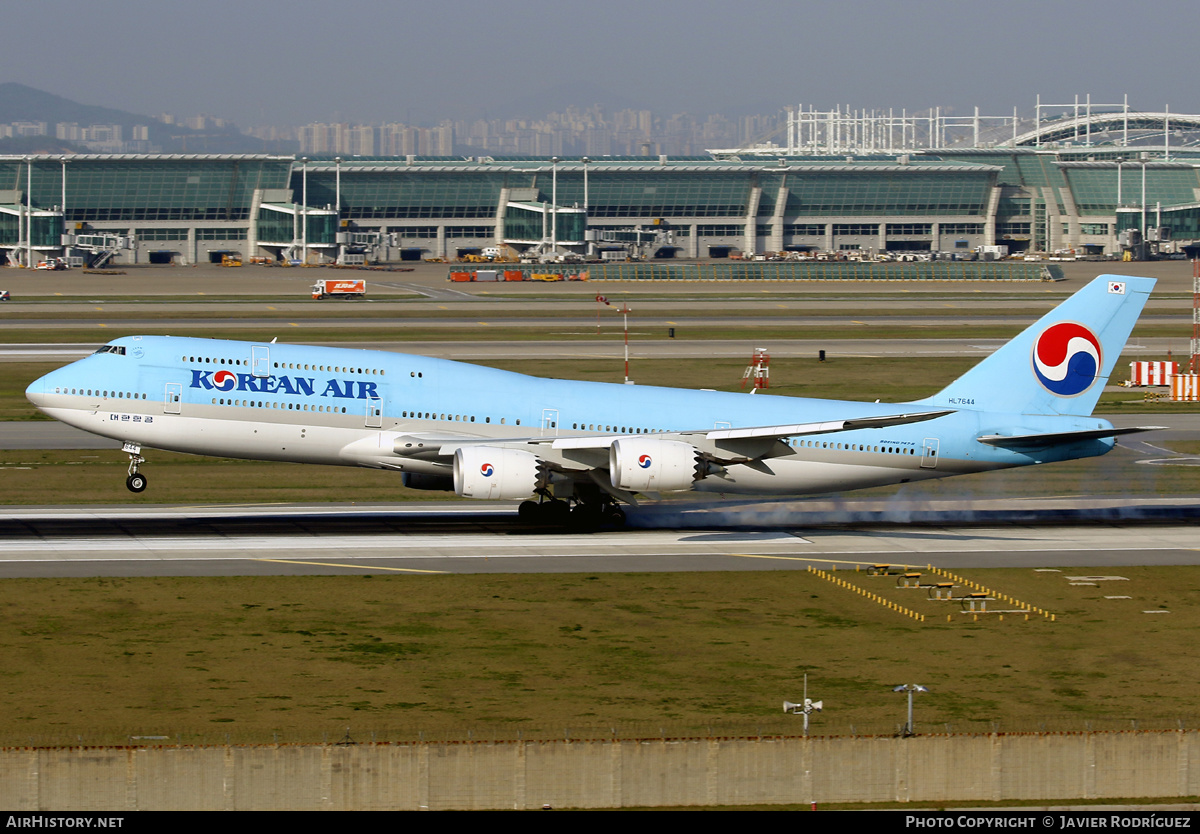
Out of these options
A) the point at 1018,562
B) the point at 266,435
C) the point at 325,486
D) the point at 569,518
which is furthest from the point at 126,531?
the point at 1018,562

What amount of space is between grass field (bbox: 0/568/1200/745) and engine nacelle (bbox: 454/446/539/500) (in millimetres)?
4005

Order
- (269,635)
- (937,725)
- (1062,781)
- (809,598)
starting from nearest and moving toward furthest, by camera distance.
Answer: (1062,781), (937,725), (269,635), (809,598)

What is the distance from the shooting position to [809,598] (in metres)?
40.7

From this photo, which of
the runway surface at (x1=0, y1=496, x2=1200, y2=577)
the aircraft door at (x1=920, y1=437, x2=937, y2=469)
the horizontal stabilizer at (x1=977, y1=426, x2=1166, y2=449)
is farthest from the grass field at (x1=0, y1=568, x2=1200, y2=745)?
the aircraft door at (x1=920, y1=437, x2=937, y2=469)

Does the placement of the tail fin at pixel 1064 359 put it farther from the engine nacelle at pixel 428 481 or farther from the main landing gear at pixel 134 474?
the main landing gear at pixel 134 474

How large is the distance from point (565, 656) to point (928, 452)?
2155 centimetres

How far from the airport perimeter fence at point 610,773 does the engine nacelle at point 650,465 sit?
22.2m

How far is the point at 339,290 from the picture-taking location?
547ft

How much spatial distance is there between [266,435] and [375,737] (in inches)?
911

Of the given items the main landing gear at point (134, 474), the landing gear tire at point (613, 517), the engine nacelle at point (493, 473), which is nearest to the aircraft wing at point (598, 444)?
the engine nacelle at point (493, 473)

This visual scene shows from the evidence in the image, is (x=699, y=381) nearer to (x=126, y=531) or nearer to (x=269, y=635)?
(x=126, y=531)

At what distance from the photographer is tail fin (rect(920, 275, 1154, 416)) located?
165 ft

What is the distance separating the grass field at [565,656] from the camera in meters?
29.2

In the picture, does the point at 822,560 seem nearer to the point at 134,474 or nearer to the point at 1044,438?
the point at 1044,438
